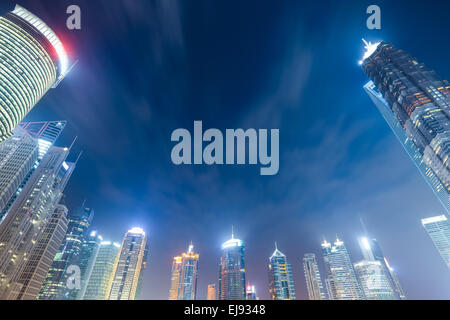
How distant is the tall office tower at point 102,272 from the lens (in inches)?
6590

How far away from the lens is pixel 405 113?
69562mm

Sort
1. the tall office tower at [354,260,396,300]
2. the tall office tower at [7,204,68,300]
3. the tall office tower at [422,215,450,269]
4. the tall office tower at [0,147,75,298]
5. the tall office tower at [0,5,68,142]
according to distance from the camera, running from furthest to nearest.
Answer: the tall office tower at [354,260,396,300] < the tall office tower at [422,215,450,269] < the tall office tower at [7,204,68,300] < the tall office tower at [0,147,75,298] < the tall office tower at [0,5,68,142]

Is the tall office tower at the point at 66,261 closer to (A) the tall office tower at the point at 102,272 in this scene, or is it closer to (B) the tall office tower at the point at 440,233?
(A) the tall office tower at the point at 102,272

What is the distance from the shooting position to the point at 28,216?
104m

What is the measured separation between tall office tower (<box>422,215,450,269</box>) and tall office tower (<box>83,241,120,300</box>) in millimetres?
248276

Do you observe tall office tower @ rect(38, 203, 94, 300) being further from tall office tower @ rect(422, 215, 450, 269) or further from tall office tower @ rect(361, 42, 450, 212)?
tall office tower @ rect(422, 215, 450, 269)

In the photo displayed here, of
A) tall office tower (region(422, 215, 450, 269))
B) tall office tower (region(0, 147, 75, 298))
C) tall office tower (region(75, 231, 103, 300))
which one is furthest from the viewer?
tall office tower (region(75, 231, 103, 300))

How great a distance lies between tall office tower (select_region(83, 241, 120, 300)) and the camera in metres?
167

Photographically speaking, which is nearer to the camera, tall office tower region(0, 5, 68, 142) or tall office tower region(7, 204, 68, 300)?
tall office tower region(0, 5, 68, 142)

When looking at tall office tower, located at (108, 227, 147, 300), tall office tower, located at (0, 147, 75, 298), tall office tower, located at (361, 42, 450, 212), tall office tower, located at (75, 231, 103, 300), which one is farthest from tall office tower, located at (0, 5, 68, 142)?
tall office tower, located at (75, 231, 103, 300)

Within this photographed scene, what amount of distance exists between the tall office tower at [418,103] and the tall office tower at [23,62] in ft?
441

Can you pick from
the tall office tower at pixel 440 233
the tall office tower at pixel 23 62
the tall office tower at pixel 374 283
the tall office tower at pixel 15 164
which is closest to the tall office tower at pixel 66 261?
the tall office tower at pixel 15 164
